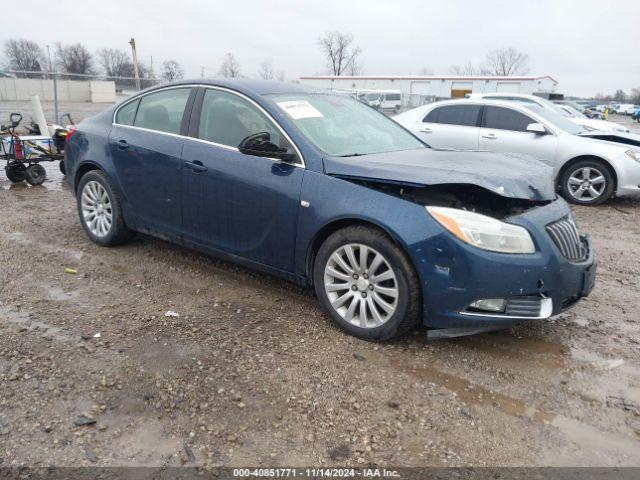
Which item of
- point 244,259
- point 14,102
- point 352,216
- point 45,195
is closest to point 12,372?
point 244,259

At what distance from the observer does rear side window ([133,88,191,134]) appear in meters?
4.41

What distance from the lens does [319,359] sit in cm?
319

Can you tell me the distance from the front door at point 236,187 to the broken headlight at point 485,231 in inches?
42.2

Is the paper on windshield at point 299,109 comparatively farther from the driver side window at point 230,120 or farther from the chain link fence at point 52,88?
the chain link fence at point 52,88

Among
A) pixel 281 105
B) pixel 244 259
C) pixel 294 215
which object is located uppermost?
pixel 281 105

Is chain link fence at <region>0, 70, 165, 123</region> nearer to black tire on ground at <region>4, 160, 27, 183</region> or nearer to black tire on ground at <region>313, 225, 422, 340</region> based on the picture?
black tire on ground at <region>4, 160, 27, 183</region>

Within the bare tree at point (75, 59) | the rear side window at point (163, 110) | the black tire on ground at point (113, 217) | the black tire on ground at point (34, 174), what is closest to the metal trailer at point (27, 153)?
the black tire on ground at point (34, 174)

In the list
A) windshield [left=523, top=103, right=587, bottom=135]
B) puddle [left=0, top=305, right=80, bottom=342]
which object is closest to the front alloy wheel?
puddle [left=0, top=305, right=80, bottom=342]

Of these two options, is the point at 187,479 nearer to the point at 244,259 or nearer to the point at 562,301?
the point at 244,259

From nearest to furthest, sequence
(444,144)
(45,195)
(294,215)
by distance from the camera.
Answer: (294,215), (45,195), (444,144)

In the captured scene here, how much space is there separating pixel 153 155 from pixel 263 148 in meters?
1.27

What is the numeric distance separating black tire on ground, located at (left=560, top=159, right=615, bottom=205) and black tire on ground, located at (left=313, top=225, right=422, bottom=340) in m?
6.06

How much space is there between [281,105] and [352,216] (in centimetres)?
116

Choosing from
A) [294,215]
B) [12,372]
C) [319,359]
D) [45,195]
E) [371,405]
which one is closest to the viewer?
[371,405]
